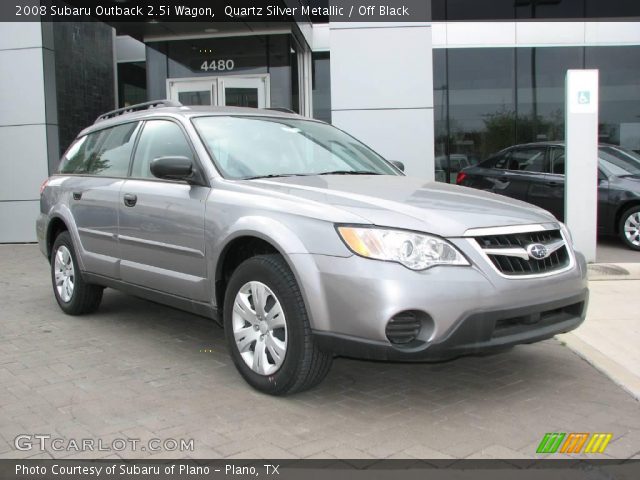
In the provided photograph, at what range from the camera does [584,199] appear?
8492 mm

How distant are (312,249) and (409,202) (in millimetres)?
649

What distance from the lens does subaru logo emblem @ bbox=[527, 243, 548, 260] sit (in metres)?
3.63

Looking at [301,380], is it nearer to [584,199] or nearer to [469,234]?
[469,234]

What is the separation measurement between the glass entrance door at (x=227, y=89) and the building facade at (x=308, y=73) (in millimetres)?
21

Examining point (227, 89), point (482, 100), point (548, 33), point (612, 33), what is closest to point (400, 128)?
point (227, 89)

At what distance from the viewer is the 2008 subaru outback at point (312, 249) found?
11.0ft

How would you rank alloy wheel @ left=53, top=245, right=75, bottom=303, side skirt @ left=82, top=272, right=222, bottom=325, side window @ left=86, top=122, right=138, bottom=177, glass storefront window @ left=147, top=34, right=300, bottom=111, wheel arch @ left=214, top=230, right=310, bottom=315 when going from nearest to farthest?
wheel arch @ left=214, top=230, right=310, bottom=315
side skirt @ left=82, top=272, right=222, bottom=325
side window @ left=86, top=122, right=138, bottom=177
alloy wheel @ left=53, top=245, right=75, bottom=303
glass storefront window @ left=147, top=34, right=300, bottom=111

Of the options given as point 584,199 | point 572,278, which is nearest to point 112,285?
point 572,278

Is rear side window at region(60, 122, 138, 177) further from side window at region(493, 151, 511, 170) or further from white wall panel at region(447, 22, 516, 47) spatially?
white wall panel at region(447, 22, 516, 47)

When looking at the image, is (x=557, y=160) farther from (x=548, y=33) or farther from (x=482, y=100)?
(x=548, y=33)

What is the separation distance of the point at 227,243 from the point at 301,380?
0.99 meters

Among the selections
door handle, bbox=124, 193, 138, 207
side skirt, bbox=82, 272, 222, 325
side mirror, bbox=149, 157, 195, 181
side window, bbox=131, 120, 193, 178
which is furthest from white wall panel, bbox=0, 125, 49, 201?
side mirror, bbox=149, 157, 195, 181

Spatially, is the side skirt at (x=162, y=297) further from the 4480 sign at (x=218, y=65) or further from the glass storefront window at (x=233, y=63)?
the 4480 sign at (x=218, y=65)

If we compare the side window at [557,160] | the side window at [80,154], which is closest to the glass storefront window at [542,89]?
the side window at [557,160]
